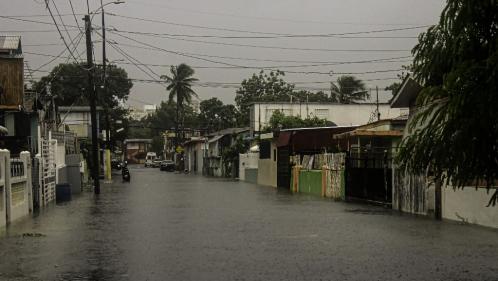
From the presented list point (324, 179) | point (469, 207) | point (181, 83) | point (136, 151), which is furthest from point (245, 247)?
point (136, 151)

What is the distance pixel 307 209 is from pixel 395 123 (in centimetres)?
804

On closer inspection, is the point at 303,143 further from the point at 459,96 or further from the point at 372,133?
the point at 459,96

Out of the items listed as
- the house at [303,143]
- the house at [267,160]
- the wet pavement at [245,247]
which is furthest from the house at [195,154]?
the wet pavement at [245,247]

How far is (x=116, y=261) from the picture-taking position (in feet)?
38.0

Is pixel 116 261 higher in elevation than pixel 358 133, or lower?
lower

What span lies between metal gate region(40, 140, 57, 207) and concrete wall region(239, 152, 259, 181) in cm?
Result: 2662

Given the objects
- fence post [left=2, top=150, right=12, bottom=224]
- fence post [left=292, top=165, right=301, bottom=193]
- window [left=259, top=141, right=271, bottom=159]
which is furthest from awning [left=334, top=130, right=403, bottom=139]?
window [left=259, top=141, right=271, bottom=159]

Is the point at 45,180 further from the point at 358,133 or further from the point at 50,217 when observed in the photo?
the point at 358,133

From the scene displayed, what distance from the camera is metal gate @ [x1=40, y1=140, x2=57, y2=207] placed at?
1032 inches

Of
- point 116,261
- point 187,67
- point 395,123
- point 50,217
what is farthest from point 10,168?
point 187,67

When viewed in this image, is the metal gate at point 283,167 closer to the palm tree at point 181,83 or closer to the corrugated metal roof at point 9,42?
the corrugated metal roof at point 9,42

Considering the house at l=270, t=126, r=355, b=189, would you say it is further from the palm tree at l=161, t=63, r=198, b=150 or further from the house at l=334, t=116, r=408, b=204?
the palm tree at l=161, t=63, r=198, b=150

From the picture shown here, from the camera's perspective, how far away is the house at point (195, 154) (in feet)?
303

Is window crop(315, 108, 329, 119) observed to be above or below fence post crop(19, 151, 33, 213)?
above
